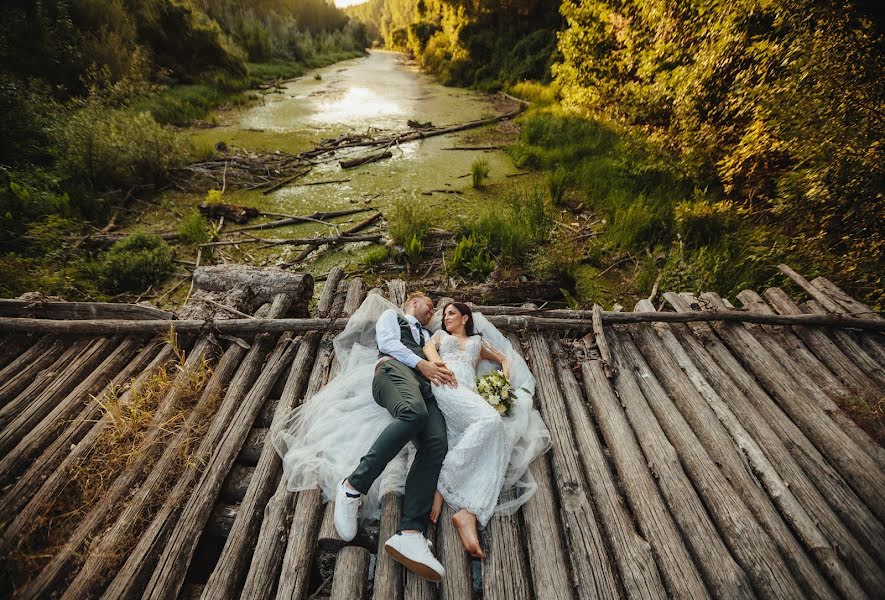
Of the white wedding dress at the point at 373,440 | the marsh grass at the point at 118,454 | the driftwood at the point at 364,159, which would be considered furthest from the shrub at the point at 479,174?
the marsh grass at the point at 118,454

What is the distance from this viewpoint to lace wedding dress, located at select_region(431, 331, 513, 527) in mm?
2105

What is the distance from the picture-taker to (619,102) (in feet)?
26.6

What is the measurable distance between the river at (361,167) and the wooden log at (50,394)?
8.04 ft

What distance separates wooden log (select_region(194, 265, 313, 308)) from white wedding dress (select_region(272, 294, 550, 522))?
1.27m

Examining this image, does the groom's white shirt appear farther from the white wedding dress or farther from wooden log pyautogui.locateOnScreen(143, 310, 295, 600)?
wooden log pyautogui.locateOnScreen(143, 310, 295, 600)

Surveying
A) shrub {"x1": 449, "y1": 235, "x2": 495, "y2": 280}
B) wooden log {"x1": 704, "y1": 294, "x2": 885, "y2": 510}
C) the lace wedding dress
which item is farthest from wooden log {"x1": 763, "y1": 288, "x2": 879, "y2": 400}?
shrub {"x1": 449, "y1": 235, "x2": 495, "y2": 280}

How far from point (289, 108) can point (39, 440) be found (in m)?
13.8

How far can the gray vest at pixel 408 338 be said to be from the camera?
294 cm

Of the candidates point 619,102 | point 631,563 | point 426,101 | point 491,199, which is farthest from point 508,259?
point 426,101

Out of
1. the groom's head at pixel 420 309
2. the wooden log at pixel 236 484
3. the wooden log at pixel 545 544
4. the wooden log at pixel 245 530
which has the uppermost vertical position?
the groom's head at pixel 420 309

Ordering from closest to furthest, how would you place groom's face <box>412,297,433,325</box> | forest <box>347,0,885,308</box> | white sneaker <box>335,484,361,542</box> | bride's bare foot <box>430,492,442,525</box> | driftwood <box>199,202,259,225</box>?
white sneaker <box>335,484,361,542</box> < bride's bare foot <box>430,492,442,525</box> < groom's face <box>412,297,433,325</box> < forest <box>347,0,885,308</box> < driftwood <box>199,202,259,225</box>

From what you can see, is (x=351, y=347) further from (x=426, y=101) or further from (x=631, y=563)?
(x=426, y=101)

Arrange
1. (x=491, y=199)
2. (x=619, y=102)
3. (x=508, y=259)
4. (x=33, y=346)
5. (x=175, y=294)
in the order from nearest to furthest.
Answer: (x=33, y=346), (x=175, y=294), (x=508, y=259), (x=491, y=199), (x=619, y=102)

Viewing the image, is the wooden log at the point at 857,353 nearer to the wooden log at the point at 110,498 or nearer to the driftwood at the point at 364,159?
the wooden log at the point at 110,498
